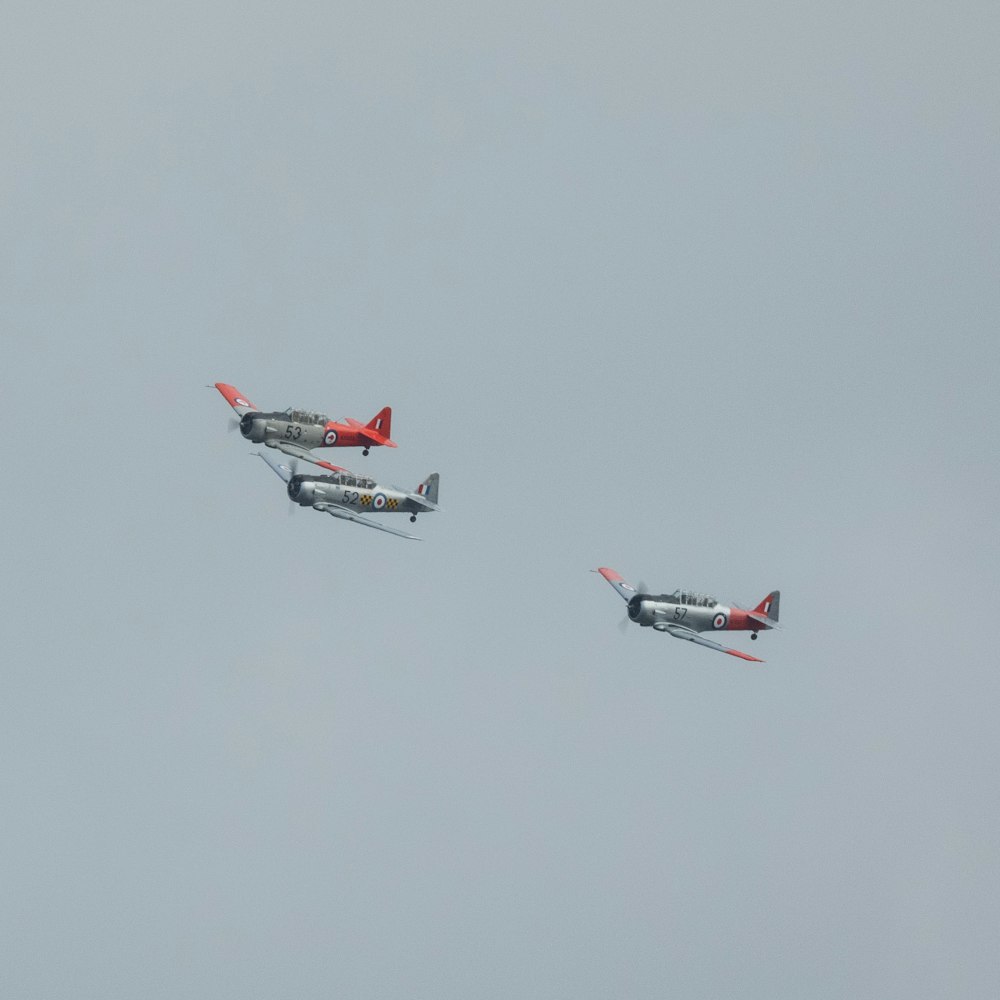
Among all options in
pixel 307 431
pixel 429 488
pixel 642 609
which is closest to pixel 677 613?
pixel 642 609

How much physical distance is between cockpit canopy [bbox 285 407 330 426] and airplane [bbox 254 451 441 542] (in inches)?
251

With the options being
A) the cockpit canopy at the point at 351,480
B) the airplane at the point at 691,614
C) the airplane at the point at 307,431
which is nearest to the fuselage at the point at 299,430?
the airplane at the point at 307,431

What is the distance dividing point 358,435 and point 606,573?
21422mm

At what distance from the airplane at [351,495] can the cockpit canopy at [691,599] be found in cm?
1868

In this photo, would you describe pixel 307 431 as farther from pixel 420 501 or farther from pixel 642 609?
pixel 642 609

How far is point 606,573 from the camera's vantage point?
609 ft

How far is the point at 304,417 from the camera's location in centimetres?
18625

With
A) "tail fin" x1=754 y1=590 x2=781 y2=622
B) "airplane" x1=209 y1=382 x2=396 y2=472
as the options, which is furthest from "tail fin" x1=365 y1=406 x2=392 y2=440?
"tail fin" x1=754 y1=590 x2=781 y2=622

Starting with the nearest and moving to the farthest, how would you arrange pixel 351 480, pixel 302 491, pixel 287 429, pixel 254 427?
pixel 302 491, pixel 351 480, pixel 254 427, pixel 287 429

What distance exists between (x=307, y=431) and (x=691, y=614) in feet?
103

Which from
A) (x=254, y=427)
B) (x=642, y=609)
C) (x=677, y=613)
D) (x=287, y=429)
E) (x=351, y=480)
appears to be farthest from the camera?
(x=287, y=429)

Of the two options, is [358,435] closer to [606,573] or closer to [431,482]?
[431,482]

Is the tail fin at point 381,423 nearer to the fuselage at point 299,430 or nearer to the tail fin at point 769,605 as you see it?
the fuselage at point 299,430

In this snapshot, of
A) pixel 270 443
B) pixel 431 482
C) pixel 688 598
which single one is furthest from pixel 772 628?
pixel 270 443
